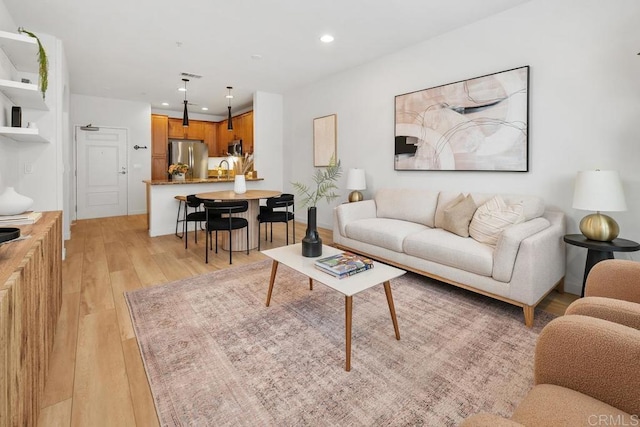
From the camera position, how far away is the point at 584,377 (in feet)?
3.16

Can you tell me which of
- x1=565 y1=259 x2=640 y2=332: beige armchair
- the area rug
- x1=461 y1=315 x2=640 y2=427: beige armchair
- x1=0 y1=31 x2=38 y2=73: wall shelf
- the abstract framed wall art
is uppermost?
x1=0 y1=31 x2=38 y2=73: wall shelf

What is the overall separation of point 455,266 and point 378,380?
4.55 feet

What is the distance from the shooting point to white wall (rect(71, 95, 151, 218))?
645 centimetres

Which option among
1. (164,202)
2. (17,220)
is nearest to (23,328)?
(17,220)

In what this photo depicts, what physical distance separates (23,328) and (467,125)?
3799 mm

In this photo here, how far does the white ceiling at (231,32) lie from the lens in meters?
3.05

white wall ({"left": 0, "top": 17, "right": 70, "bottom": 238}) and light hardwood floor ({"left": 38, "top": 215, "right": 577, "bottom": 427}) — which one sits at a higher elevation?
white wall ({"left": 0, "top": 17, "right": 70, "bottom": 238})

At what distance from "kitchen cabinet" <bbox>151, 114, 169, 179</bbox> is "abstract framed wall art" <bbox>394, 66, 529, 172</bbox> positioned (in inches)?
239

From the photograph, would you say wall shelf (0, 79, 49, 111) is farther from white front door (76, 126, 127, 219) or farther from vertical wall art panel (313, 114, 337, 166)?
white front door (76, 126, 127, 219)

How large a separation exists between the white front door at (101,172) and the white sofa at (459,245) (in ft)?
18.5

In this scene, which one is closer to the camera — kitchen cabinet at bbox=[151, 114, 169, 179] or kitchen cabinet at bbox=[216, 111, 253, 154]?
kitchen cabinet at bbox=[216, 111, 253, 154]

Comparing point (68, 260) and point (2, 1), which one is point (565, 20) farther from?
point (68, 260)

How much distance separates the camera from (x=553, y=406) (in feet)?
2.93

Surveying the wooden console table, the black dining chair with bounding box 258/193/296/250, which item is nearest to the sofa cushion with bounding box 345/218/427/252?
the black dining chair with bounding box 258/193/296/250
